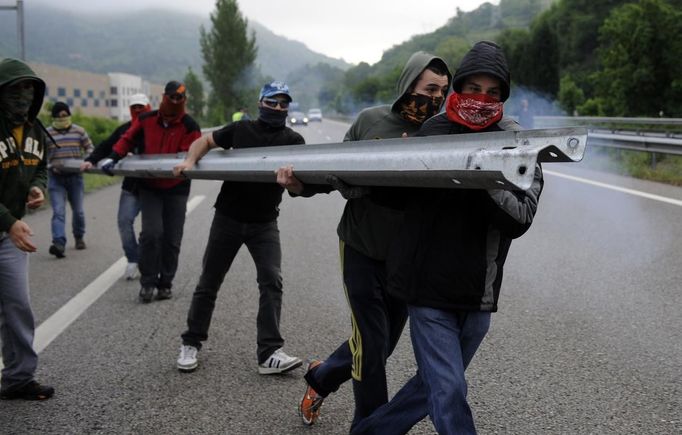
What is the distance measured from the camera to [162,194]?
684 centimetres

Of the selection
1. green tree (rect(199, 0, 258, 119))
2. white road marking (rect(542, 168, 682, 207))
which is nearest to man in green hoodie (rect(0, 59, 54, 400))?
white road marking (rect(542, 168, 682, 207))

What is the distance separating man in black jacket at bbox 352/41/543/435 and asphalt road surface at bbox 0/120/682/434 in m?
1.12

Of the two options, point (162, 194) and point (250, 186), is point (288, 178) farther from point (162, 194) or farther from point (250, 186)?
point (162, 194)

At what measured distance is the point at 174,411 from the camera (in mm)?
4066

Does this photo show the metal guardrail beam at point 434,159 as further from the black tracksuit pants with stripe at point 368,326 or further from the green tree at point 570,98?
the green tree at point 570,98

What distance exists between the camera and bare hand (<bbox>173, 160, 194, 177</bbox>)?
4557 mm

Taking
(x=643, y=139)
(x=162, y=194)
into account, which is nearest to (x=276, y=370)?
(x=162, y=194)

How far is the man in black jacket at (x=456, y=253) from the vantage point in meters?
2.71

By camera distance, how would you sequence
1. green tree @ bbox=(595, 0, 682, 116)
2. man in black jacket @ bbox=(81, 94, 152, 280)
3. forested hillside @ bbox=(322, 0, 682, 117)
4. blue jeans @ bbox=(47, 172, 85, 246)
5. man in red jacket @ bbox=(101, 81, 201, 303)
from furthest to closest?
1. forested hillside @ bbox=(322, 0, 682, 117)
2. green tree @ bbox=(595, 0, 682, 116)
3. blue jeans @ bbox=(47, 172, 85, 246)
4. man in black jacket @ bbox=(81, 94, 152, 280)
5. man in red jacket @ bbox=(101, 81, 201, 303)

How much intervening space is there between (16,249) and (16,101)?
0.85 metres

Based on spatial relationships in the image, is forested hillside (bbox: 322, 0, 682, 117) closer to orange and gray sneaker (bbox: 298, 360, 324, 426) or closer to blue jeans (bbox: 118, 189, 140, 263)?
blue jeans (bbox: 118, 189, 140, 263)

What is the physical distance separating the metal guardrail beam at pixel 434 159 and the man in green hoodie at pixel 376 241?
0.14 m

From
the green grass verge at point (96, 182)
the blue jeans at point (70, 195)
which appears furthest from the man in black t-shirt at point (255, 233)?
the green grass verge at point (96, 182)

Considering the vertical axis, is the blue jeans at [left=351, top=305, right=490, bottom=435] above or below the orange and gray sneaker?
above
